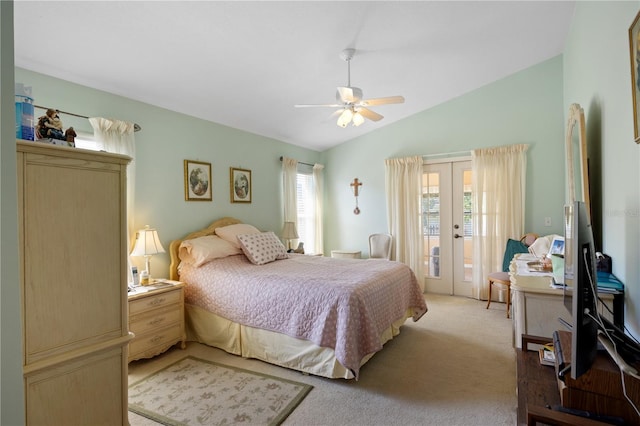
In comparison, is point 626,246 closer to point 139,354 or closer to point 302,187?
point 139,354

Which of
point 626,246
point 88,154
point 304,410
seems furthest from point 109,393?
point 626,246

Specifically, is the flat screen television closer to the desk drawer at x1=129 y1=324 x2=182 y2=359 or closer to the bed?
the bed

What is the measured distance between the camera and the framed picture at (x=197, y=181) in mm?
3695

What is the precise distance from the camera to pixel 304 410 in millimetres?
2158

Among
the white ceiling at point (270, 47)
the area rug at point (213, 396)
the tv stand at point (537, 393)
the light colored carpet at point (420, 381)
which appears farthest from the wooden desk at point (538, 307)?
the white ceiling at point (270, 47)

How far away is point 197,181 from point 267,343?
81.7 inches

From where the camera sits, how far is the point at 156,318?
9.56 ft

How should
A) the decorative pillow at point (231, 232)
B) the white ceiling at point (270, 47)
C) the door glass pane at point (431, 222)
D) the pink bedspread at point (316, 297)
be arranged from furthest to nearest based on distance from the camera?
the door glass pane at point (431, 222), the decorative pillow at point (231, 232), the pink bedspread at point (316, 297), the white ceiling at point (270, 47)

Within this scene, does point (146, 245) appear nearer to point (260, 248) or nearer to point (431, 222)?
point (260, 248)

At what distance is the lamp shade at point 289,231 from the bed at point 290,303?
38.8 inches

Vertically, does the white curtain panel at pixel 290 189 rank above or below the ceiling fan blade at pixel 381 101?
below

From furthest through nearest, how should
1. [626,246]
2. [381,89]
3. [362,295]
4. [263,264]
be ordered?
[381,89], [263,264], [362,295], [626,246]

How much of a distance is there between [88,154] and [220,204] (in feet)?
9.29

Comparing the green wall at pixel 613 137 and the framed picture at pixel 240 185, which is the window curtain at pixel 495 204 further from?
the framed picture at pixel 240 185
